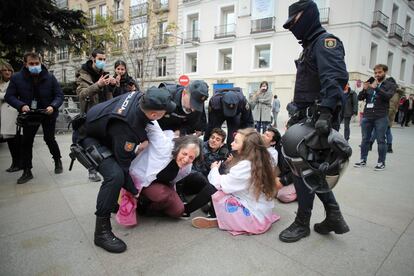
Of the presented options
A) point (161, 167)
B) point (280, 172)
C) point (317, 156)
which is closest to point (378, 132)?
point (280, 172)

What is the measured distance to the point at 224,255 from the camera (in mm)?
1921

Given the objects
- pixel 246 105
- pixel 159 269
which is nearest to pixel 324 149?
pixel 159 269

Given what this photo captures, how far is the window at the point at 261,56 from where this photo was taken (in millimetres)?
17625

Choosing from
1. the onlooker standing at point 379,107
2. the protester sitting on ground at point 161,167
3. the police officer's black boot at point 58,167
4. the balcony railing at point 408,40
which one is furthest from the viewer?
the balcony railing at point 408,40

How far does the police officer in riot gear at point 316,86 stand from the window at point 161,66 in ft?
67.2

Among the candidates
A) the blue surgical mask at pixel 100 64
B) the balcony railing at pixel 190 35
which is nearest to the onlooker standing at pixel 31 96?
the blue surgical mask at pixel 100 64

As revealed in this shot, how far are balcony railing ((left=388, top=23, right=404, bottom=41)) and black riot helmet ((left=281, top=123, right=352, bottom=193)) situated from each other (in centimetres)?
2063

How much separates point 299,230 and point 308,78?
48.7 inches

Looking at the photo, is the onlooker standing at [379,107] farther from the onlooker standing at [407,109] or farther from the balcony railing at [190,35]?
the balcony railing at [190,35]

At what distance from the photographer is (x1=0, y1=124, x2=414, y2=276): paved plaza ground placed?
5.78 ft

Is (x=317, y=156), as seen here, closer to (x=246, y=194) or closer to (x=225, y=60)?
(x=246, y=194)

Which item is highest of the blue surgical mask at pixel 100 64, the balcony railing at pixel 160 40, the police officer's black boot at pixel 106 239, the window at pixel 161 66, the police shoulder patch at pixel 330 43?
the balcony railing at pixel 160 40

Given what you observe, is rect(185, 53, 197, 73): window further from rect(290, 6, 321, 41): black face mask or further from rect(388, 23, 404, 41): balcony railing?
rect(290, 6, 321, 41): black face mask

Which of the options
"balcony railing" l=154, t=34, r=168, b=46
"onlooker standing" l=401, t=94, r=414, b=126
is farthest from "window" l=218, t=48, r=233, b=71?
"onlooker standing" l=401, t=94, r=414, b=126
